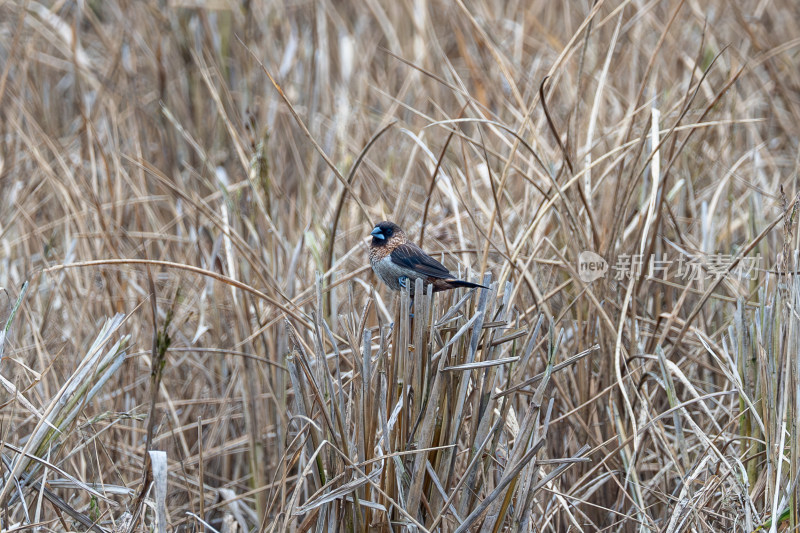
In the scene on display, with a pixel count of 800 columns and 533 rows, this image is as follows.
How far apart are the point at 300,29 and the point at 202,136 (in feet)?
3.59

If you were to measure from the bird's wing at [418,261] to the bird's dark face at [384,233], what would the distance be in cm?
8

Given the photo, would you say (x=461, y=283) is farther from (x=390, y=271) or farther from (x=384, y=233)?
(x=384, y=233)

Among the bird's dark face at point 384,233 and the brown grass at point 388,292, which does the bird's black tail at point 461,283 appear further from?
the bird's dark face at point 384,233

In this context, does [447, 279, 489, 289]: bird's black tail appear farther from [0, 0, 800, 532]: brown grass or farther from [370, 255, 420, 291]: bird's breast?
[370, 255, 420, 291]: bird's breast

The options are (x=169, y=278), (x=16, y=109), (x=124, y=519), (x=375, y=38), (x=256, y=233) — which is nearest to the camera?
(x=124, y=519)

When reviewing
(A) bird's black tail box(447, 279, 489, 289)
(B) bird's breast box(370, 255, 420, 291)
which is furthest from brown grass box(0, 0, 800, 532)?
(B) bird's breast box(370, 255, 420, 291)

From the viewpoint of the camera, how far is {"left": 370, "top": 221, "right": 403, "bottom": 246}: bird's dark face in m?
2.26

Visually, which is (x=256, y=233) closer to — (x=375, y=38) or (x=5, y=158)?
(x=5, y=158)

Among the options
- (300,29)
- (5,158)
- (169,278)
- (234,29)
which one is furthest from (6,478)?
(300,29)

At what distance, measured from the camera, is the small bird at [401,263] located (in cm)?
209

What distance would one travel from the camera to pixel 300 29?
511 centimetres

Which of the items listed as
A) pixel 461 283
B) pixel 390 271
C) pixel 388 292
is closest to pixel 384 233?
pixel 390 271

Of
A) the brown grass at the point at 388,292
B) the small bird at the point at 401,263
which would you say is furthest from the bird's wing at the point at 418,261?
the brown grass at the point at 388,292

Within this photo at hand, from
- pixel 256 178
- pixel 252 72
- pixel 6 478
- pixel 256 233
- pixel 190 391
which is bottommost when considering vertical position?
pixel 190 391
